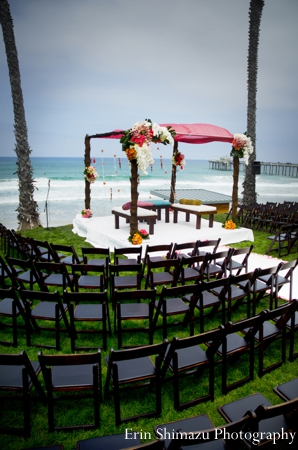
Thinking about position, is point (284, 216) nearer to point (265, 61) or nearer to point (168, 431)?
point (168, 431)

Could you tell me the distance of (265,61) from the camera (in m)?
33.4

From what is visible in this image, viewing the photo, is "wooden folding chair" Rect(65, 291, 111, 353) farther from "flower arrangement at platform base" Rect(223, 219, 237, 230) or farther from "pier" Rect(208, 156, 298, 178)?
"pier" Rect(208, 156, 298, 178)

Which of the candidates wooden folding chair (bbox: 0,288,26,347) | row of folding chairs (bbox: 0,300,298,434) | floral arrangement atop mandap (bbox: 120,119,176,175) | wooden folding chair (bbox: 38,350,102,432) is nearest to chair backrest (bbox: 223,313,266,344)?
row of folding chairs (bbox: 0,300,298,434)

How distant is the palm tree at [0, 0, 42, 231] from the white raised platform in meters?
2.17

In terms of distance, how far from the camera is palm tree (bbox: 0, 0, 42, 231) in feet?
32.2

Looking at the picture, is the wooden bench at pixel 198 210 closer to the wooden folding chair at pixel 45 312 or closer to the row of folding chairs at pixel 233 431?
the wooden folding chair at pixel 45 312

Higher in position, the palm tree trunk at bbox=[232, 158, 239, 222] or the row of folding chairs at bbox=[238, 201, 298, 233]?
the palm tree trunk at bbox=[232, 158, 239, 222]

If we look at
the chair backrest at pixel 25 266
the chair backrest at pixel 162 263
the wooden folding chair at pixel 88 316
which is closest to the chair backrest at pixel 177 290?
the wooden folding chair at pixel 88 316

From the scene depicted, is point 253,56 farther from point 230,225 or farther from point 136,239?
point 136,239

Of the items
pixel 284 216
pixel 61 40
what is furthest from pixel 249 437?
pixel 61 40

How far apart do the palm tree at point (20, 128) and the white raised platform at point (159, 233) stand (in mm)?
2174

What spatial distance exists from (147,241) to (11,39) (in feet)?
25.6

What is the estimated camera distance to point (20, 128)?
10.6m

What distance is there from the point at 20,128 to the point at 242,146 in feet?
23.4
